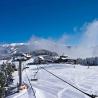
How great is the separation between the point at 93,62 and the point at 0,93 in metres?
104

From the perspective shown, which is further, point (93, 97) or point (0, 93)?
point (0, 93)

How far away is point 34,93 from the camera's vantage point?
4534 cm

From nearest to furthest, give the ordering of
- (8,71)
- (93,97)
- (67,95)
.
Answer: (93,97), (67,95), (8,71)

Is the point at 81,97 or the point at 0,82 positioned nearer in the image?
the point at 81,97

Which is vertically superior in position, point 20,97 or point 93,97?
point 93,97

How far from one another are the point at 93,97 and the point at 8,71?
70742 mm

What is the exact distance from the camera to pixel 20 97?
41.9 m

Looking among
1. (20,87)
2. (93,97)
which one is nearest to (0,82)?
(20,87)

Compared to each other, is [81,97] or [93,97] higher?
[93,97]

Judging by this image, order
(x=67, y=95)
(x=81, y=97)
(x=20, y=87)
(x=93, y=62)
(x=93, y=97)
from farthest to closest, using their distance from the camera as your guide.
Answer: (x=93, y=62) < (x=20, y=87) < (x=67, y=95) < (x=81, y=97) < (x=93, y=97)

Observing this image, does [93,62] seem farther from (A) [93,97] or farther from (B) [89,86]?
(A) [93,97]

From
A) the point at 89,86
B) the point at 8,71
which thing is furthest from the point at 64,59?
the point at 89,86

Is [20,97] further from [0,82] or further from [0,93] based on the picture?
[0,82]

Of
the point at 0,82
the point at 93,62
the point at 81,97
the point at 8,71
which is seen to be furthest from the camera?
the point at 93,62
